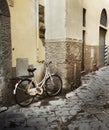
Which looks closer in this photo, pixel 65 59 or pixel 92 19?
pixel 65 59

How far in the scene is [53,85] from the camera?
6.47m

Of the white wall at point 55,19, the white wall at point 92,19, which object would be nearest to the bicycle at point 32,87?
the white wall at point 55,19

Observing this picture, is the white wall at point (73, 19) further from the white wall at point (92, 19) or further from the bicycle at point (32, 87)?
the white wall at point (92, 19)

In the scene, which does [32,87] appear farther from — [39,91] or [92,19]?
[92,19]

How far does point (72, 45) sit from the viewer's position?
Answer: 7.01 metres

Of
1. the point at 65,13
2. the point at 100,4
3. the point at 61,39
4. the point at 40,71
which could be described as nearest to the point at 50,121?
the point at 40,71

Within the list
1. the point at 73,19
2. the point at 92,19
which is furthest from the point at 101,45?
the point at 73,19

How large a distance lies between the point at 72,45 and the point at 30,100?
94.3 inches

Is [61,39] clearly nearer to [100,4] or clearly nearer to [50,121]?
[50,121]

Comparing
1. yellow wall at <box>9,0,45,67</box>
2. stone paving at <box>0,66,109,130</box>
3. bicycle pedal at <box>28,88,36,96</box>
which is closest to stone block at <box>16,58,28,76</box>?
yellow wall at <box>9,0,45,67</box>

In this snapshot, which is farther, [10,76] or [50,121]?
[10,76]

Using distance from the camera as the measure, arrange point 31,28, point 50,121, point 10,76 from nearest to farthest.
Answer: point 50,121 → point 10,76 → point 31,28

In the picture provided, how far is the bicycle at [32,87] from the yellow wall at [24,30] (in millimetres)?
483

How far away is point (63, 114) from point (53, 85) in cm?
179
